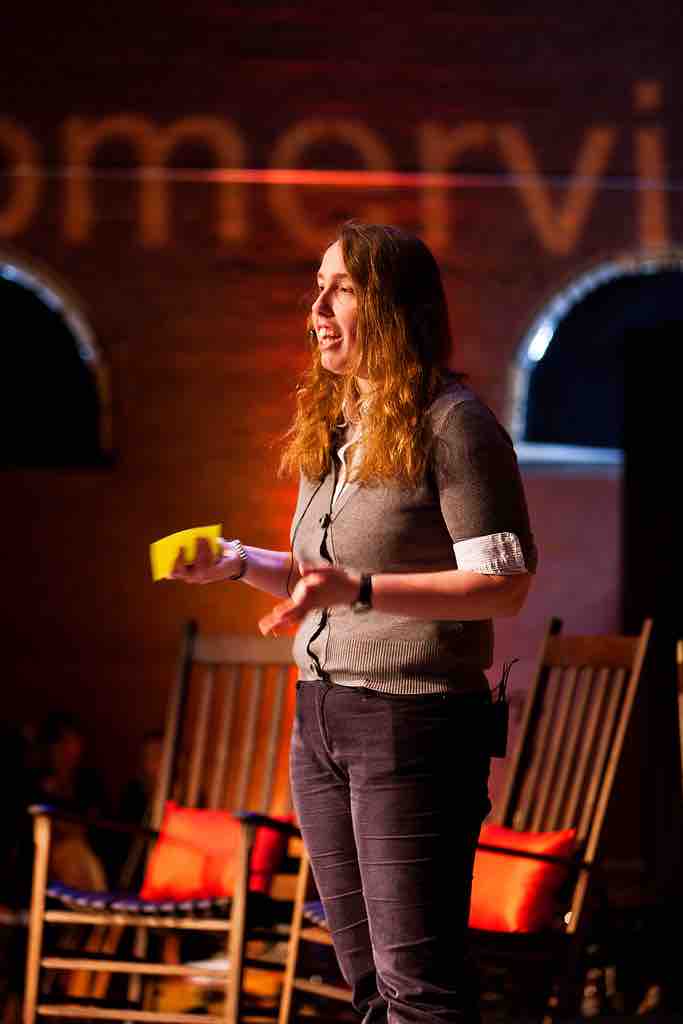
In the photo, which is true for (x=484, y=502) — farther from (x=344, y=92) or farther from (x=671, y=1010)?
(x=344, y=92)

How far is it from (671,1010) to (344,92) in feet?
11.5

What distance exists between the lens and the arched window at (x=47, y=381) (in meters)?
5.32

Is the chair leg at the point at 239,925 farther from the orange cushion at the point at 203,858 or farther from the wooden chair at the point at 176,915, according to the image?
the orange cushion at the point at 203,858

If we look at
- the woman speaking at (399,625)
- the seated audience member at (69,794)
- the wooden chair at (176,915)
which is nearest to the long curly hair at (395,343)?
the woman speaking at (399,625)

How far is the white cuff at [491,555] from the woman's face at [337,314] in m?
0.28

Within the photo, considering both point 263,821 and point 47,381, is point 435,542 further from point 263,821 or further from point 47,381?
point 47,381

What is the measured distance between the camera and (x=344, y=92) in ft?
17.5

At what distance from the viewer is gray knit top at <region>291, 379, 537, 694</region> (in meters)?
1.61

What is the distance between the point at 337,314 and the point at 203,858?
A: 6.15ft

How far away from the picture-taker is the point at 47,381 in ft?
17.6

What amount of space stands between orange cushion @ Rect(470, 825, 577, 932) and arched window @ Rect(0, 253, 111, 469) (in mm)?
2874

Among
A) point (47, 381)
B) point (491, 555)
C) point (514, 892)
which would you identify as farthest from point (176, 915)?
point (47, 381)

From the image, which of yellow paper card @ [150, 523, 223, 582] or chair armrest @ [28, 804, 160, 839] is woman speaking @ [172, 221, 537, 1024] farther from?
chair armrest @ [28, 804, 160, 839]

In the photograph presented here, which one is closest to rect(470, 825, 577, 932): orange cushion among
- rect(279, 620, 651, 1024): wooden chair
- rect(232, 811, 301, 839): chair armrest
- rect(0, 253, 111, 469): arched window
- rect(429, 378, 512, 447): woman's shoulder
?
rect(279, 620, 651, 1024): wooden chair
